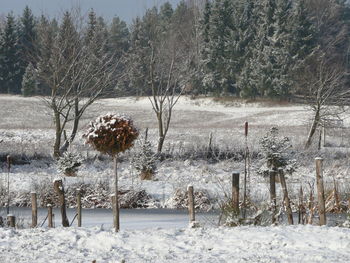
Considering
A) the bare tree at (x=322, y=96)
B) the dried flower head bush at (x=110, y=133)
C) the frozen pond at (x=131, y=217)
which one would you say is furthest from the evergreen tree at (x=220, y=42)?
the dried flower head bush at (x=110, y=133)

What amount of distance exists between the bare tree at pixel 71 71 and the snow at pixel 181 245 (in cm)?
1776

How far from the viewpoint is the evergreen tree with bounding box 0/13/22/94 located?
63.8 meters

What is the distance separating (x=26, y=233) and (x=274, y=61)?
4878 centimetres

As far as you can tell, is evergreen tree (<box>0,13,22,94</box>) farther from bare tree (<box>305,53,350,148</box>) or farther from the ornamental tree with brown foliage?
the ornamental tree with brown foliage

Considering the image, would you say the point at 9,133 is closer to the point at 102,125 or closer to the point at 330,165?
the point at 330,165

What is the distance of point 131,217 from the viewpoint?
15.5 m

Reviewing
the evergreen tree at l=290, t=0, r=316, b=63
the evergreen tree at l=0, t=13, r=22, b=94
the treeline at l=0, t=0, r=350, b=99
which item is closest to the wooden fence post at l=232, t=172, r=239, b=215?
the treeline at l=0, t=0, r=350, b=99

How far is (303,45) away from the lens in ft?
180

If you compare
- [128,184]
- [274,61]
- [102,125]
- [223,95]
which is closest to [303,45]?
[274,61]

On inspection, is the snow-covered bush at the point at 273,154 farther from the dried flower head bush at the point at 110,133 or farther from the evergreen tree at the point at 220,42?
the evergreen tree at the point at 220,42

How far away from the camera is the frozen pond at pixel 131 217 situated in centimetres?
1394

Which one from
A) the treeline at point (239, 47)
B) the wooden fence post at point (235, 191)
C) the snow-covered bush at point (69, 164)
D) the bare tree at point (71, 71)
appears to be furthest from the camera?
the treeline at point (239, 47)

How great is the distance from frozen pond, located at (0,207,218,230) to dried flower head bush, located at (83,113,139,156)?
362 centimetres

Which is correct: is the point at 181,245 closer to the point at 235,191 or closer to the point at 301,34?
the point at 235,191
